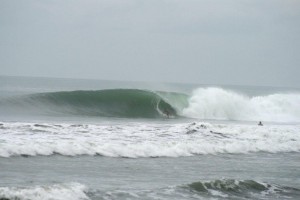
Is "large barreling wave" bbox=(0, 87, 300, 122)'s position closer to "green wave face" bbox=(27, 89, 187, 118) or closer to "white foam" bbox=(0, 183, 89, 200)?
"green wave face" bbox=(27, 89, 187, 118)

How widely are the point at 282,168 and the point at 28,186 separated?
6.90 metres

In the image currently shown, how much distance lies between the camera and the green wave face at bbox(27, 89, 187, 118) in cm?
2689

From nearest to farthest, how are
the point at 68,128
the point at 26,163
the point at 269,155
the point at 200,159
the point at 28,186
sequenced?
the point at 28,186 < the point at 26,163 < the point at 200,159 < the point at 269,155 < the point at 68,128

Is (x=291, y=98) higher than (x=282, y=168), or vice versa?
(x=291, y=98)

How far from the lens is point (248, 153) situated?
15.1 m

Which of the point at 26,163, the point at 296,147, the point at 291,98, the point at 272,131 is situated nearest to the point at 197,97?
the point at 291,98

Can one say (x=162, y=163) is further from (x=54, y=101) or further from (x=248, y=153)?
(x=54, y=101)

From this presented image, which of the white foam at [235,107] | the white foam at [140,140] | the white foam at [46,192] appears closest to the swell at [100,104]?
the white foam at [235,107]

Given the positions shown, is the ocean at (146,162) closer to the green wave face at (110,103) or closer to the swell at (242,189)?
the swell at (242,189)

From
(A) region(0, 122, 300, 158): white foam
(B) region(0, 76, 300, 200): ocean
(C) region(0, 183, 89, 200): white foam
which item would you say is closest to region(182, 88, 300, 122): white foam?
(B) region(0, 76, 300, 200): ocean

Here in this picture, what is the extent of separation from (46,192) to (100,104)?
67.6 feet

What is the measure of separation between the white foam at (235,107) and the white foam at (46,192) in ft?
73.7

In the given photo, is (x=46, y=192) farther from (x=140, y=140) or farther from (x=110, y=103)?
(x=110, y=103)

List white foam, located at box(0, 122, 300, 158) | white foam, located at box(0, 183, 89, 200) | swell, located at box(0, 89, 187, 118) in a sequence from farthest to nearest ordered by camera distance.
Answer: swell, located at box(0, 89, 187, 118), white foam, located at box(0, 122, 300, 158), white foam, located at box(0, 183, 89, 200)
